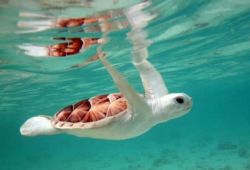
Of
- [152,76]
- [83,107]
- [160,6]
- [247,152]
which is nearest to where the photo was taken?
[83,107]

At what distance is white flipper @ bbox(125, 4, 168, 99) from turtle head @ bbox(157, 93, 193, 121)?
25.2 inches

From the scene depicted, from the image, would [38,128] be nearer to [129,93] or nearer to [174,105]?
[129,93]

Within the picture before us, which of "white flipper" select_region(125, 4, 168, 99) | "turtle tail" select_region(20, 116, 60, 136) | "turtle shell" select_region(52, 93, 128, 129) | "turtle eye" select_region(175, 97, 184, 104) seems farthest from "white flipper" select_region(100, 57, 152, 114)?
"turtle tail" select_region(20, 116, 60, 136)

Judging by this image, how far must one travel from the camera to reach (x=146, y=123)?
668 centimetres

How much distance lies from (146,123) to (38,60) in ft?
35.2

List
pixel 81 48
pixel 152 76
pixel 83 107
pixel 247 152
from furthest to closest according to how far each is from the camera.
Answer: pixel 247 152 < pixel 81 48 < pixel 152 76 < pixel 83 107

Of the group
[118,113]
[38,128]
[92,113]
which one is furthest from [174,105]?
[38,128]

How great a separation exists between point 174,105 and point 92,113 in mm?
Answer: 1900

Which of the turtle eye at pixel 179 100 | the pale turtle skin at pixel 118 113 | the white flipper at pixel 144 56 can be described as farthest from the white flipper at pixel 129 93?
the white flipper at pixel 144 56

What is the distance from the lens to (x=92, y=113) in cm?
647

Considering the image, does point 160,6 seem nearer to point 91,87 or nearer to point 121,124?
point 121,124

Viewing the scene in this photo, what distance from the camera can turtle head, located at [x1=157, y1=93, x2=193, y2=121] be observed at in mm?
6137

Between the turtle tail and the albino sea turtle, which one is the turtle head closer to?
the albino sea turtle

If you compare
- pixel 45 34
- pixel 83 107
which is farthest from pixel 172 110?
pixel 45 34
